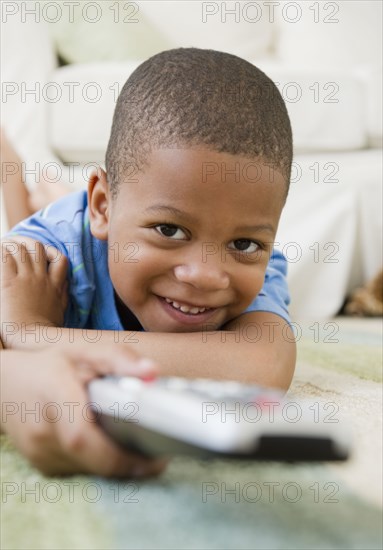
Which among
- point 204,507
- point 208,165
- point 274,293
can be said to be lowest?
point 274,293

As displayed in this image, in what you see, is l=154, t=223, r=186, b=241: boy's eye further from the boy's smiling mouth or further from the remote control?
the remote control

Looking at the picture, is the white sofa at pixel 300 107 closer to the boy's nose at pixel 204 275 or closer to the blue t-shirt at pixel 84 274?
the blue t-shirt at pixel 84 274

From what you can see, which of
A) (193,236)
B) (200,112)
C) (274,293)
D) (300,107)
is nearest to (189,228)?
(193,236)

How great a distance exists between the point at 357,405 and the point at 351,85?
4.42 feet

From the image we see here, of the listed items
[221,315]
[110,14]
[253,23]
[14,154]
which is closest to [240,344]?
[221,315]

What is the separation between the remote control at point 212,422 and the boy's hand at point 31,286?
308mm

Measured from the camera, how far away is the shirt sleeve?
873mm

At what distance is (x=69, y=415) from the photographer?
0.48 metres

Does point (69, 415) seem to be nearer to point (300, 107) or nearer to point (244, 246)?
point (244, 246)

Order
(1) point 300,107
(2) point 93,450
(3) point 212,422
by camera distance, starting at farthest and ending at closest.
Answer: (1) point 300,107
(2) point 93,450
(3) point 212,422

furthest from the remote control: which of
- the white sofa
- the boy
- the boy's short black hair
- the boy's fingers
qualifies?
the white sofa

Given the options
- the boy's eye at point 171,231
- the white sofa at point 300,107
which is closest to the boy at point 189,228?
the boy's eye at point 171,231

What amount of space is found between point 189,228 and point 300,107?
120 cm

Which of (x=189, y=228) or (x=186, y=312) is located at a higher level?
(x=189, y=228)
